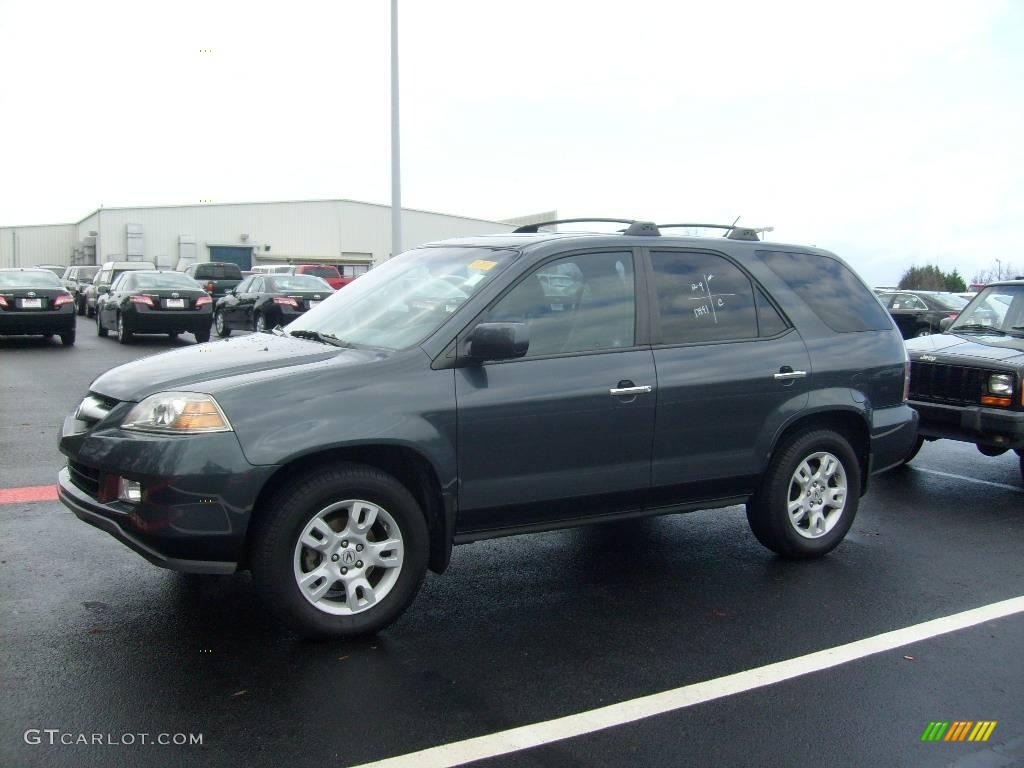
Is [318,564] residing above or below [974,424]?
below

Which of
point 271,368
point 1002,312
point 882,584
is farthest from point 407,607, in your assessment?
point 1002,312

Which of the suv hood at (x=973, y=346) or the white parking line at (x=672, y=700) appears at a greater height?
the suv hood at (x=973, y=346)

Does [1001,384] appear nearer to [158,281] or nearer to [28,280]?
[158,281]

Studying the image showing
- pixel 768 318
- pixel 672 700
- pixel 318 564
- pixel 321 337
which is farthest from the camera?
pixel 768 318

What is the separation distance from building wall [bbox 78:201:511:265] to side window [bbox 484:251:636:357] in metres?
52.1

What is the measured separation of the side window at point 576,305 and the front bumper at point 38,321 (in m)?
16.4

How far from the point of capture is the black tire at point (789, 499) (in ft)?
18.7

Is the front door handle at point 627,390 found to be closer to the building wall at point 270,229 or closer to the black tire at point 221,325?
the black tire at point 221,325

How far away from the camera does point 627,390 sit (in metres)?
5.05

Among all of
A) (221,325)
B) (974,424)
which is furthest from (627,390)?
(221,325)

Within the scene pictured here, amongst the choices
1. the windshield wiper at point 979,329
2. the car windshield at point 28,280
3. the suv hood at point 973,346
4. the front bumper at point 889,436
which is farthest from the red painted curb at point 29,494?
the car windshield at point 28,280

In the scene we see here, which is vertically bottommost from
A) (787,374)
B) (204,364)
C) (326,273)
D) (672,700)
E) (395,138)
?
(672,700)

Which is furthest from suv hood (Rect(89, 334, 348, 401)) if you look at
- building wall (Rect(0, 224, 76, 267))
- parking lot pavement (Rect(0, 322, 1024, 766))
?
building wall (Rect(0, 224, 76, 267))

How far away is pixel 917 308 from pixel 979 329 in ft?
52.8
